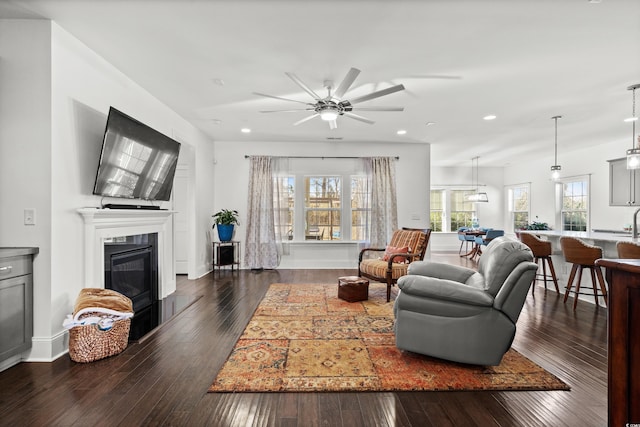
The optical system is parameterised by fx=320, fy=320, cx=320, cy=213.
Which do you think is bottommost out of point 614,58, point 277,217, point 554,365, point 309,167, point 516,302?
point 554,365

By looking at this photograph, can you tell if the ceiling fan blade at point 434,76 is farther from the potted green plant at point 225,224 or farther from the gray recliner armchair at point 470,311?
the potted green plant at point 225,224

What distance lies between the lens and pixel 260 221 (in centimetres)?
634

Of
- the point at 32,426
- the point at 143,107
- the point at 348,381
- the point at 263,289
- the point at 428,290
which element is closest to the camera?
the point at 32,426

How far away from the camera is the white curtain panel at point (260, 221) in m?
6.32

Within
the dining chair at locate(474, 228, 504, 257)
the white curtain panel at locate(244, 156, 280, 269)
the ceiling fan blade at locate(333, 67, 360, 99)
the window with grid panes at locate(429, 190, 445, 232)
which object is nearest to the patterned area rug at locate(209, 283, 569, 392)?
the ceiling fan blade at locate(333, 67, 360, 99)

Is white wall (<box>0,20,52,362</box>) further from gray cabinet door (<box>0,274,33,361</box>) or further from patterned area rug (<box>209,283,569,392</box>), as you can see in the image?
patterned area rug (<box>209,283,569,392</box>)

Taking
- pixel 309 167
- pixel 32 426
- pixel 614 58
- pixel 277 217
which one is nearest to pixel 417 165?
pixel 309 167

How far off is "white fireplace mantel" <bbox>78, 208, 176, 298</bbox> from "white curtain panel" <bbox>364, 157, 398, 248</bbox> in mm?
3823

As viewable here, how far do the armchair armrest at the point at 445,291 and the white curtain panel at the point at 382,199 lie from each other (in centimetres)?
403

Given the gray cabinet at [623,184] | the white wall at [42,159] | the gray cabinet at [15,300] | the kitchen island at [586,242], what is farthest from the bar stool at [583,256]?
the gray cabinet at [15,300]

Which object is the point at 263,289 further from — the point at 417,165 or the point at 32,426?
the point at 417,165

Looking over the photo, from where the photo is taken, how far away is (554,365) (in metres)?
2.41

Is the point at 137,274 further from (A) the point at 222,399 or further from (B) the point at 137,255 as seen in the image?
(A) the point at 222,399

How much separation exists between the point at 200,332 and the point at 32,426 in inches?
55.8
